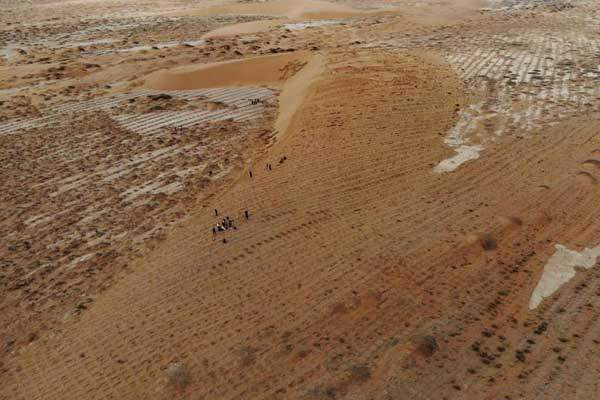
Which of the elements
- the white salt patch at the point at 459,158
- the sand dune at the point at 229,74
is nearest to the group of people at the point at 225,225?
the white salt patch at the point at 459,158

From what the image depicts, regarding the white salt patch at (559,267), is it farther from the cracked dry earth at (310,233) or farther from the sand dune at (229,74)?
the sand dune at (229,74)

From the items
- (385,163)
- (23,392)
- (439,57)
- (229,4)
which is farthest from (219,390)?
(229,4)

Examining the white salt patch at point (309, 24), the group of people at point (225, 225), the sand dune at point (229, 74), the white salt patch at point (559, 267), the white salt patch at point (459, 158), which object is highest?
the white salt patch at point (309, 24)

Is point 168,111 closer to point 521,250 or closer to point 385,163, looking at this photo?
point 385,163

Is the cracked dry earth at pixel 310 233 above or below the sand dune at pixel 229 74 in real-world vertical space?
below

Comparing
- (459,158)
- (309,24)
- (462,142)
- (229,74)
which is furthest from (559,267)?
(309,24)
